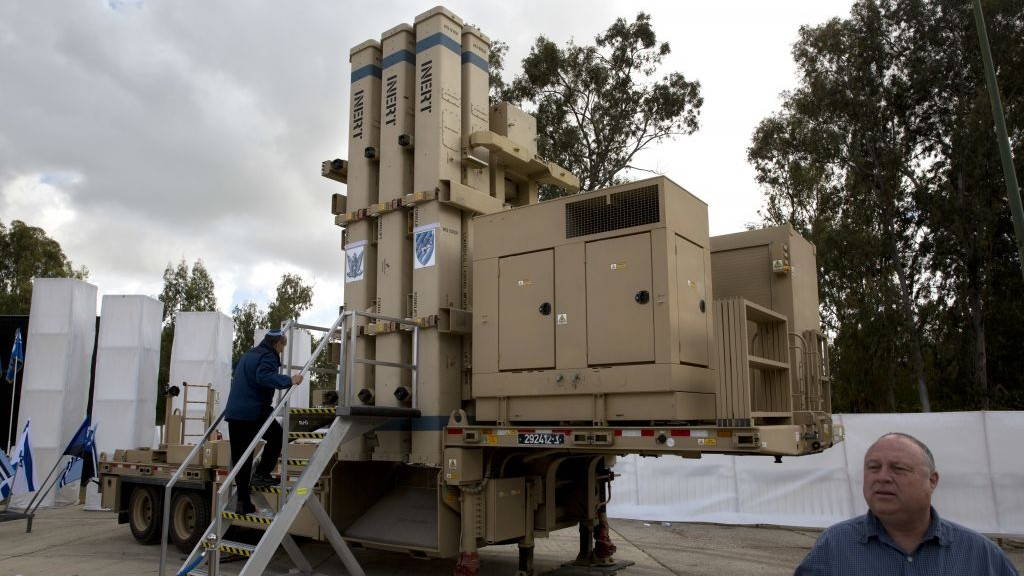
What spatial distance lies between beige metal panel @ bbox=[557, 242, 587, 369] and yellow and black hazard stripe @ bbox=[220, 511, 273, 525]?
308cm

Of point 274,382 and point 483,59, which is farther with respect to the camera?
point 483,59

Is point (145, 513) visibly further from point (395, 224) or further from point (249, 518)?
point (395, 224)

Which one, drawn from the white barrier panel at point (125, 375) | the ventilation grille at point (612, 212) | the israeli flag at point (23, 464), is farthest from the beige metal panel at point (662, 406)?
the white barrier panel at point (125, 375)

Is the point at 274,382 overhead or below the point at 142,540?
overhead

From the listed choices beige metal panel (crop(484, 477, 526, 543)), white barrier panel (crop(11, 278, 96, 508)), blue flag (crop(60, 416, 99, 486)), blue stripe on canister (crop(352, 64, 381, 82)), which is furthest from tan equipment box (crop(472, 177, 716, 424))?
white barrier panel (crop(11, 278, 96, 508))

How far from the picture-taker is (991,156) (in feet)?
72.6

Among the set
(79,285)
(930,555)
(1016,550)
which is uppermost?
(79,285)

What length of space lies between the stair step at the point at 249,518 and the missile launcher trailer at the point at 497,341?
0.03 metres

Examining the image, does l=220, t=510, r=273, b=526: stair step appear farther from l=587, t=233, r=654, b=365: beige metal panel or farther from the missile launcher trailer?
l=587, t=233, r=654, b=365: beige metal panel

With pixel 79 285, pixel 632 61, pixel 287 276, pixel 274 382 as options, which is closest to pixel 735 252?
pixel 274 382

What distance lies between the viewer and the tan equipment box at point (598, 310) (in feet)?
21.7

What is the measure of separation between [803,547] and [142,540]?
401 inches

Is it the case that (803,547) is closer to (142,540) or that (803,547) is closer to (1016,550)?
(1016,550)

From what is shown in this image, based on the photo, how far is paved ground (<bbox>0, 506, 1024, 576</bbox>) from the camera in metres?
9.41
